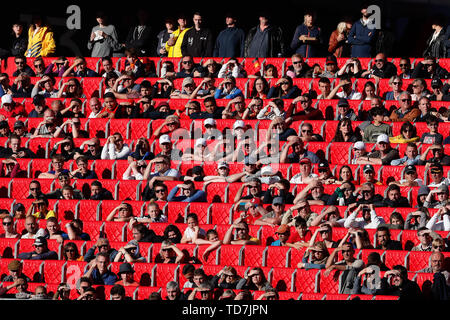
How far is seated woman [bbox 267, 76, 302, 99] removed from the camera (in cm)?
2281

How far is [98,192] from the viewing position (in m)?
21.6

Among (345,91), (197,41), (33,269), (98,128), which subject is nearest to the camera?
(33,269)

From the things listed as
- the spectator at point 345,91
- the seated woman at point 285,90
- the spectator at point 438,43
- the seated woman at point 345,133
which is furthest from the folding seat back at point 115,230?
the spectator at point 438,43

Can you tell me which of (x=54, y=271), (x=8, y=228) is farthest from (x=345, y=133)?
(x=8, y=228)

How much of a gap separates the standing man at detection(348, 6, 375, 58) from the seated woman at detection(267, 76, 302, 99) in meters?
1.66

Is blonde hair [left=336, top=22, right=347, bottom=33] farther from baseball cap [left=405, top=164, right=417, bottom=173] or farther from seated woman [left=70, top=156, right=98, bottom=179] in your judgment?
seated woman [left=70, top=156, right=98, bottom=179]

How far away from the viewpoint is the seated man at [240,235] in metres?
19.9

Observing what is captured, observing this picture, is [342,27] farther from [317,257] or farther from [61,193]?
[317,257]

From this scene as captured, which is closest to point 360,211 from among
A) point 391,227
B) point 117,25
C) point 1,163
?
point 391,227

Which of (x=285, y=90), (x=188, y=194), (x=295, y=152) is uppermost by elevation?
(x=285, y=90)

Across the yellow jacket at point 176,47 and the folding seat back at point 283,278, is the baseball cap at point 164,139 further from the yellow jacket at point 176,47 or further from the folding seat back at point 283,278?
the folding seat back at point 283,278

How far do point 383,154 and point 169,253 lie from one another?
12.1 feet

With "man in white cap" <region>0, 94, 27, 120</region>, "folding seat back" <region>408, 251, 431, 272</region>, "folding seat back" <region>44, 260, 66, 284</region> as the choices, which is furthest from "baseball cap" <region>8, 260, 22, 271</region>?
"folding seat back" <region>408, 251, 431, 272</region>

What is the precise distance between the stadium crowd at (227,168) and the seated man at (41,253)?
0.11ft
